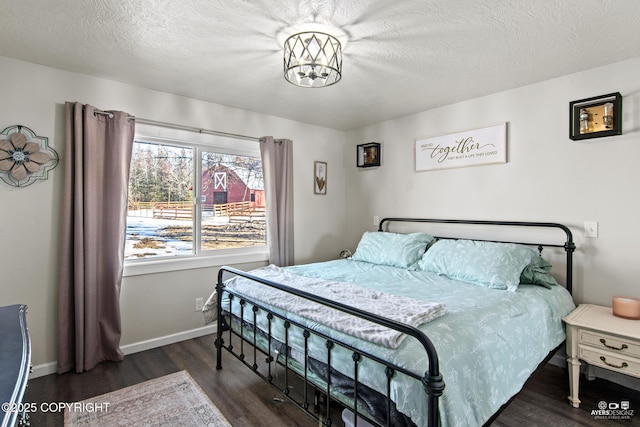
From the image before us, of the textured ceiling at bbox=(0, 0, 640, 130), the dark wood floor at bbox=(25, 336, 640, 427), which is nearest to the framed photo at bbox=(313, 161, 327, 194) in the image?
the textured ceiling at bbox=(0, 0, 640, 130)

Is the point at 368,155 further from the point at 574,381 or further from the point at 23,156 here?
the point at 23,156

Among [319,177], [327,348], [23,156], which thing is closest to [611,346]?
[327,348]

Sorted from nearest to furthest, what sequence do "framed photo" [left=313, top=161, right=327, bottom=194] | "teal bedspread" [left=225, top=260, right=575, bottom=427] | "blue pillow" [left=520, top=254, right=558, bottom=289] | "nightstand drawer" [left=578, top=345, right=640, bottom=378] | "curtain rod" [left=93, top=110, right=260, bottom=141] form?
"teal bedspread" [left=225, top=260, right=575, bottom=427] → "nightstand drawer" [left=578, top=345, right=640, bottom=378] → "blue pillow" [left=520, top=254, right=558, bottom=289] → "curtain rod" [left=93, top=110, right=260, bottom=141] → "framed photo" [left=313, top=161, right=327, bottom=194]

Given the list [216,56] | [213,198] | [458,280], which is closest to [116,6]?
[216,56]

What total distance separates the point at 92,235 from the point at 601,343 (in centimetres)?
366

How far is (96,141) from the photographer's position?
267cm

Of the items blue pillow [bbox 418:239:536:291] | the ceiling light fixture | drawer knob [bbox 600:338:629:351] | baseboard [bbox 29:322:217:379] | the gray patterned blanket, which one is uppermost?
the ceiling light fixture

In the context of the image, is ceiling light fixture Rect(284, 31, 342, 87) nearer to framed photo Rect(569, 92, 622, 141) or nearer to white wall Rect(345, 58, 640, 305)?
white wall Rect(345, 58, 640, 305)

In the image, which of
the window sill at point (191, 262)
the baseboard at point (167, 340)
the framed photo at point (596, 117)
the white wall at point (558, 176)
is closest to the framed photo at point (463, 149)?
the white wall at point (558, 176)

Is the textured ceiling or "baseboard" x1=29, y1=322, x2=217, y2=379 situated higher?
the textured ceiling

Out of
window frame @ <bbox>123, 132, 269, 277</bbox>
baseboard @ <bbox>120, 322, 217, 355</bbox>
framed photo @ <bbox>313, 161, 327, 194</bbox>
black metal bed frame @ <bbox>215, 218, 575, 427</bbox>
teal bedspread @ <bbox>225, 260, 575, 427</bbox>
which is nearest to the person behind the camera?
black metal bed frame @ <bbox>215, 218, 575, 427</bbox>

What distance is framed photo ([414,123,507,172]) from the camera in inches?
121

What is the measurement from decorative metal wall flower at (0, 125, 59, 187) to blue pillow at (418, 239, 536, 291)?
10.5 ft

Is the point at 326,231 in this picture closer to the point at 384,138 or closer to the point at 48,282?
the point at 384,138
